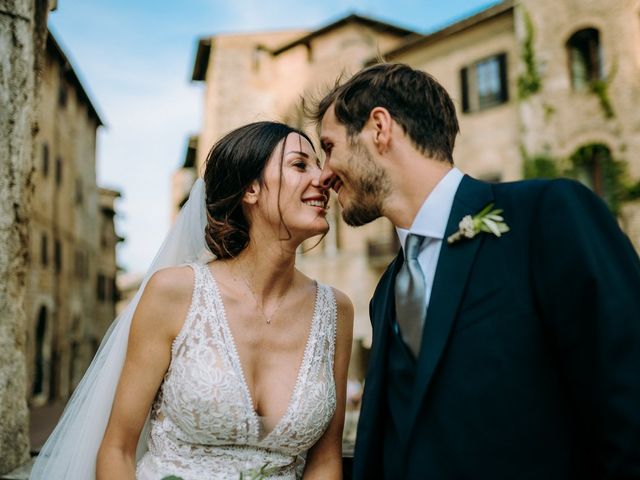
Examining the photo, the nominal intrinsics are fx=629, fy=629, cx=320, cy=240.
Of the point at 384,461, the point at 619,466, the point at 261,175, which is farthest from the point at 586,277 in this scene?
the point at 261,175

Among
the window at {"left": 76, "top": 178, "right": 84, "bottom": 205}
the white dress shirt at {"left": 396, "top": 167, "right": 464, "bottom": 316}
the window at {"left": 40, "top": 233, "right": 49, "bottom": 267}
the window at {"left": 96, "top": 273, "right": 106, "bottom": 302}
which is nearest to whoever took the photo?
the white dress shirt at {"left": 396, "top": 167, "right": 464, "bottom": 316}

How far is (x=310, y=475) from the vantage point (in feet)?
9.16

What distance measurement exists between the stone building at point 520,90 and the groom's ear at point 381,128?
13040 millimetres

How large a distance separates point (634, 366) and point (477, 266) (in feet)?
1.70

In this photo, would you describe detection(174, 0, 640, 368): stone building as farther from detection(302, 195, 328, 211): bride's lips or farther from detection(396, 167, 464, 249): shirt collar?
detection(396, 167, 464, 249): shirt collar

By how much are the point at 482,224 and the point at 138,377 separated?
1.58 m

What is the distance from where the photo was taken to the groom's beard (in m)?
2.25

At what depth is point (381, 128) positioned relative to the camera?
223 centimetres

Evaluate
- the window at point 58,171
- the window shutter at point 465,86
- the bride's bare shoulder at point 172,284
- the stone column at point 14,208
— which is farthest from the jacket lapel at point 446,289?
the window at point 58,171

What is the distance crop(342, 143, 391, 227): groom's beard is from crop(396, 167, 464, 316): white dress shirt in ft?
0.54

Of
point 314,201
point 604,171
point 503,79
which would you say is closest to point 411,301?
point 314,201

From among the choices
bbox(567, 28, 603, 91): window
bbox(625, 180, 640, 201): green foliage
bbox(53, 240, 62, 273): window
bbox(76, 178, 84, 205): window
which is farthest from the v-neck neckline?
bbox(76, 178, 84, 205): window

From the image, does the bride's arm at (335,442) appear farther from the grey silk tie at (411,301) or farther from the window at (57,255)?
the window at (57,255)

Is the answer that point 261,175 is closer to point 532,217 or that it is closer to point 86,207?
point 532,217
